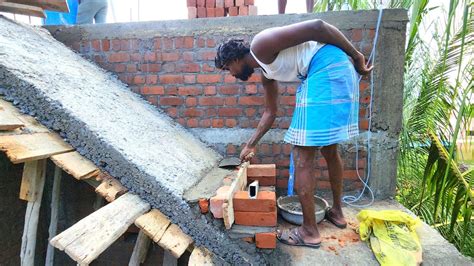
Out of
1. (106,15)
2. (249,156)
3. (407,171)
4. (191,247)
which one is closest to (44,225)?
(191,247)

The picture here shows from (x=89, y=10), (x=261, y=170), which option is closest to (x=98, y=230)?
(x=261, y=170)

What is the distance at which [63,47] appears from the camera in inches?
112

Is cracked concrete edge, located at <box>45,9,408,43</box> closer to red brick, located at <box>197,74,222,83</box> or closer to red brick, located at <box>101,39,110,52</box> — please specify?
red brick, located at <box>101,39,110,52</box>

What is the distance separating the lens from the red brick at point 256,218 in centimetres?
177

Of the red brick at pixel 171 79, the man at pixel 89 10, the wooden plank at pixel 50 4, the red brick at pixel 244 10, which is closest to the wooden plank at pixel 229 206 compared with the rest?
the red brick at pixel 171 79

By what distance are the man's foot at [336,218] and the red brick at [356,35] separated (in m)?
1.43

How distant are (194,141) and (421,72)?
2.87m

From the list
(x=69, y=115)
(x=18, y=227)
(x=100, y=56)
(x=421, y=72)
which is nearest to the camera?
(x=69, y=115)

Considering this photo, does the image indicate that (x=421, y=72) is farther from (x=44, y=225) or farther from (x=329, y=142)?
(x=44, y=225)

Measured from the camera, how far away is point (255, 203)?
1.77 meters

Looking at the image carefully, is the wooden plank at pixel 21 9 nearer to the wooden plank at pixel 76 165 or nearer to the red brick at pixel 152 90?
the red brick at pixel 152 90

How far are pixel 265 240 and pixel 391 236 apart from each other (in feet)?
2.70

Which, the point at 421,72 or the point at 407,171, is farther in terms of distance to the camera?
the point at 407,171

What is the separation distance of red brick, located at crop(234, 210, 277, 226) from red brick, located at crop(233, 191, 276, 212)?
0.02 metres
